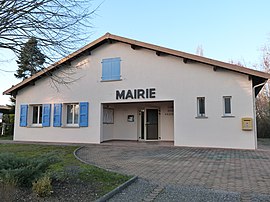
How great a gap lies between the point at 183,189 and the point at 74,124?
1106 centimetres

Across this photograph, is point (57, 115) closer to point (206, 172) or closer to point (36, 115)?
point (36, 115)

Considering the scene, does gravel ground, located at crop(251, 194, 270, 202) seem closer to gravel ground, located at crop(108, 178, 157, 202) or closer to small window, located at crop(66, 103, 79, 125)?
gravel ground, located at crop(108, 178, 157, 202)

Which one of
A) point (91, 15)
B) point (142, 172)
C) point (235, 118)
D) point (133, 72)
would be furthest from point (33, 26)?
point (235, 118)

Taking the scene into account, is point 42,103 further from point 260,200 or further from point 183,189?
point 260,200

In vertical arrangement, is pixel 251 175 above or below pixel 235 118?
below

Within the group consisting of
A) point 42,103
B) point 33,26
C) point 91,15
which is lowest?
point 42,103

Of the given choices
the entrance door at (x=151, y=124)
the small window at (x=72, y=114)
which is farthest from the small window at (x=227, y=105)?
the small window at (x=72, y=114)

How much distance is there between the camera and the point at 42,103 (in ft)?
51.3

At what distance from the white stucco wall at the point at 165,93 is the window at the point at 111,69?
0.80ft

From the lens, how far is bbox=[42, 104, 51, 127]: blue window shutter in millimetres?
15195

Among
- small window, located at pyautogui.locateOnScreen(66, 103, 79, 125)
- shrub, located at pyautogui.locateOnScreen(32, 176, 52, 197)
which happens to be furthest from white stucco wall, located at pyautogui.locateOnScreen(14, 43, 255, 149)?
shrub, located at pyautogui.locateOnScreen(32, 176, 52, 197)

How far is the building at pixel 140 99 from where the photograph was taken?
1158cm

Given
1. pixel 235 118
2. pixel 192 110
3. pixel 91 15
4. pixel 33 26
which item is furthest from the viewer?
pixel 192 110

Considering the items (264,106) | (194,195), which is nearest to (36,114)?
(194,195)
